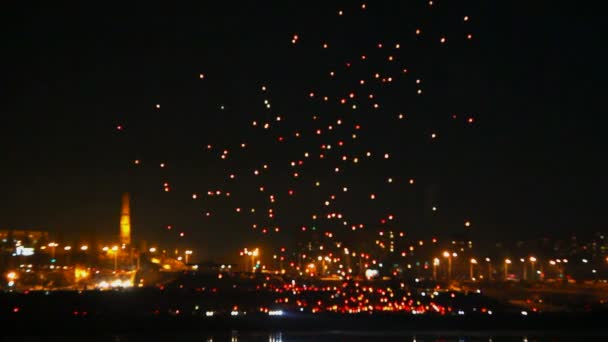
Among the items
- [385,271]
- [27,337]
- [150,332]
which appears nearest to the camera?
[27,337]

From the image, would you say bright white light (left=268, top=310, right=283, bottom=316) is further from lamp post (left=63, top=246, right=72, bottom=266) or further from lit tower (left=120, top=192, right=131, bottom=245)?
lit tower (left=120, top=192, right=131, bottom=245)

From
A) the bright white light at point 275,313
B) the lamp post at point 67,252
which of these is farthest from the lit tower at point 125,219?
the bright white light at point 275,313

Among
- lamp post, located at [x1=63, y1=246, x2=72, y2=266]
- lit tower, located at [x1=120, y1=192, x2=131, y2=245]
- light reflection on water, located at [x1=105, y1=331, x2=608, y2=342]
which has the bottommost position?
light reflection on water, located at [x1=105, y1=331, x2=608, y2=342]

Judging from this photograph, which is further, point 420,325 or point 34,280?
point 34,280

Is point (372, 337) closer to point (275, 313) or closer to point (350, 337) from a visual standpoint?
point (350, 337)

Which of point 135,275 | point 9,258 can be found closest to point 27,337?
point 135,275

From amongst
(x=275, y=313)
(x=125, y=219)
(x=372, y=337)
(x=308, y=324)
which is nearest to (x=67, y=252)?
(x=125, y=219)

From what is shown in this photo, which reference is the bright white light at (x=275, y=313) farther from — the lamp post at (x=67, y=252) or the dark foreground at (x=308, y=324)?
the lamp post at (x=67, y=252)

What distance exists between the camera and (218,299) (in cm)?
5500

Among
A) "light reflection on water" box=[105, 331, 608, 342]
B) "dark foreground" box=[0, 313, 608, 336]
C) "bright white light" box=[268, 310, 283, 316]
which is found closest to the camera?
"light reflection on water" box=[105, 331, 608, 342]

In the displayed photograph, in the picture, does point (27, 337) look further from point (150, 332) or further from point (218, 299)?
point (218, 299)

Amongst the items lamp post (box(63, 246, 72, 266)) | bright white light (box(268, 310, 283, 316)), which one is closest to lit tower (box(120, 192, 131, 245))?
lamp post (box(63, 246, 72, 266))

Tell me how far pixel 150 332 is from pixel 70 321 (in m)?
5.30

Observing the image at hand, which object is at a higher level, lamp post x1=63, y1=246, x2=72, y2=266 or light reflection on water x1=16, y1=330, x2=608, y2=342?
lamp post x1=63, y1=246, x2=72, y2=266
